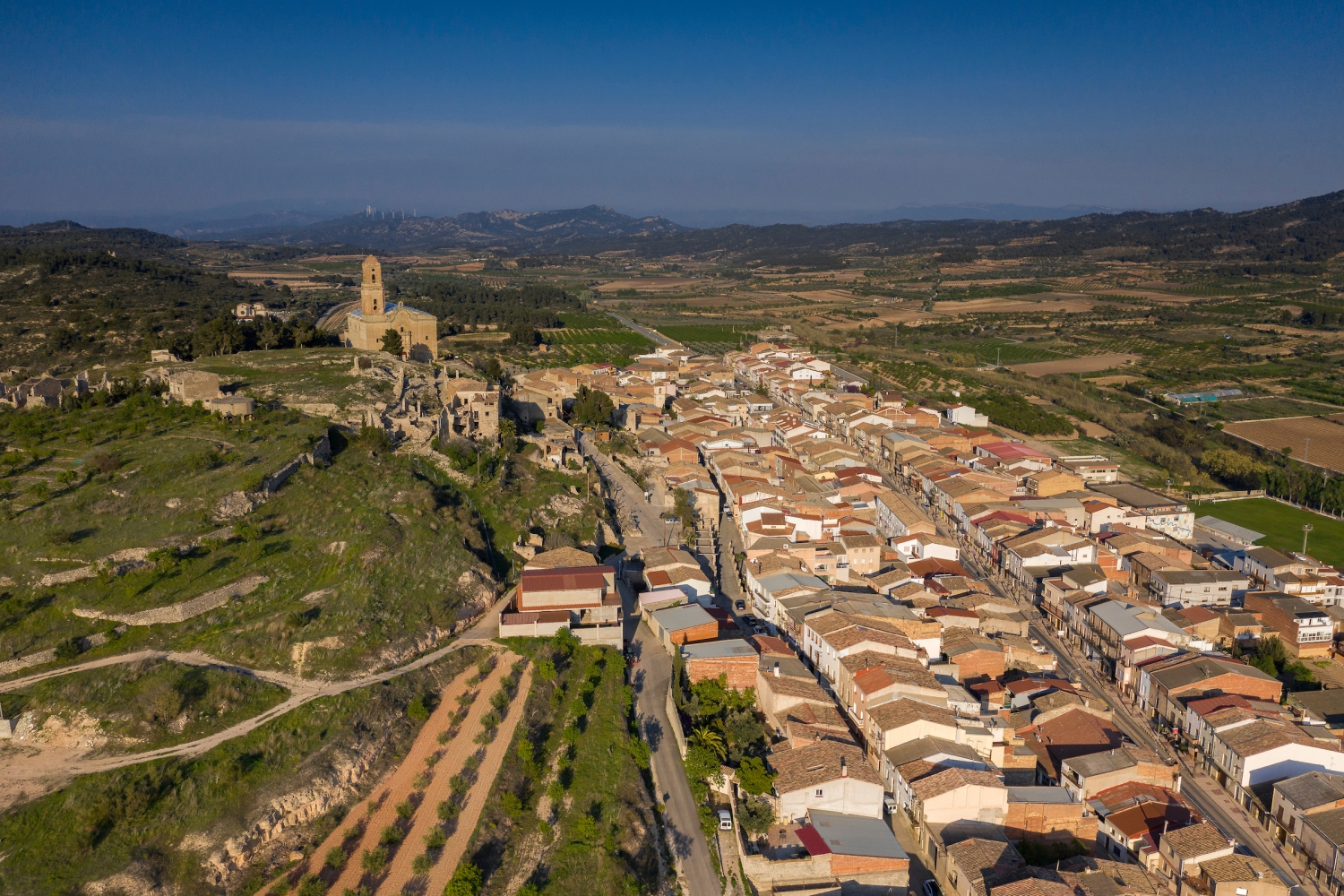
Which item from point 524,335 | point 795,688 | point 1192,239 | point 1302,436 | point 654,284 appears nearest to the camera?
point 795,688

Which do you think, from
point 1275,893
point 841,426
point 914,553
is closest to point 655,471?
point 914,553

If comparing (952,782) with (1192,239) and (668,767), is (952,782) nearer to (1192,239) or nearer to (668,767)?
(668,767)

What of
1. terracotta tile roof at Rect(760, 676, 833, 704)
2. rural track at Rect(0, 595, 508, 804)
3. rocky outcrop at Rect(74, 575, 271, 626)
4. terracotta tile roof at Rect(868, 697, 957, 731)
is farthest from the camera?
terracotta tile roof at Rect(760, 676, 833, 704)

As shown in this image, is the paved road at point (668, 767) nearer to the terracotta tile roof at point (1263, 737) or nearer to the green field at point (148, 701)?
the green field at point (148, 701)

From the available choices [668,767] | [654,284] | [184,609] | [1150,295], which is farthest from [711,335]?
[184,609]

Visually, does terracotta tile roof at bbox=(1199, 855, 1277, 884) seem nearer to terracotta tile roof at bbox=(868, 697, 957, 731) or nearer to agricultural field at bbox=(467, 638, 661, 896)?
terracotta tile roof at bbox=(868, 697, 957, 731)

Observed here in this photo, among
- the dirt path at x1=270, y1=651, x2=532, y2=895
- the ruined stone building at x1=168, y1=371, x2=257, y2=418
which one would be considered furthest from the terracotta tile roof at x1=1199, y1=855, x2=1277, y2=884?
the ruined stone building at x1=168, y1=371, x2=257, y2=418
